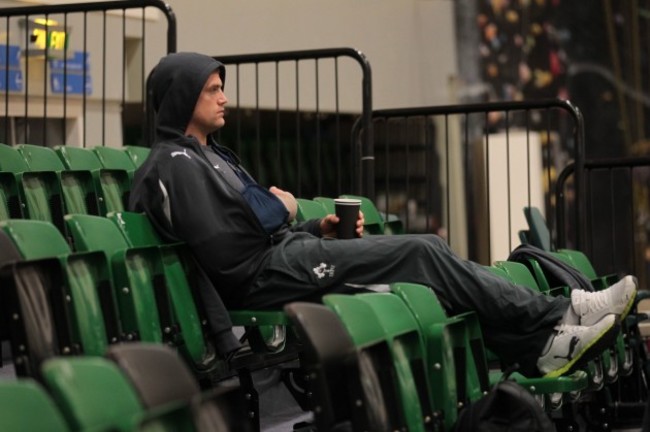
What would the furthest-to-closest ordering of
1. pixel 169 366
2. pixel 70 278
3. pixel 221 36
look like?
pixel 221 36 < pixel 70 278 < pixel 169 366

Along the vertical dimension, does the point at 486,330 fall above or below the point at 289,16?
below

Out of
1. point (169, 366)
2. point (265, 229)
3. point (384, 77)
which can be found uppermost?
point (384, 77)

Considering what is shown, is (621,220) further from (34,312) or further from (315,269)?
(34,312)

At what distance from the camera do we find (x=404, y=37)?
9.89m

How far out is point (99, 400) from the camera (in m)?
1.75

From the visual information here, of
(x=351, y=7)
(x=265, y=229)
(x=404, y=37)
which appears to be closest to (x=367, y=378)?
(x=265, y=229)

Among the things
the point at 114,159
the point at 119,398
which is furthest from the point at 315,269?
the point at 119,398

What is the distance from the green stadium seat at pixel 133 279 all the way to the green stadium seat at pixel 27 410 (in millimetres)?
1229

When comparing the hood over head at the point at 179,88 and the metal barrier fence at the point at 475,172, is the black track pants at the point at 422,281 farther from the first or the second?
the metal barrier fence at the point at 475,172

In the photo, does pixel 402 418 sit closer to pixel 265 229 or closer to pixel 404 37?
pixel 265 229

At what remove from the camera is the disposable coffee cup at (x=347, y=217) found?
3.60 m

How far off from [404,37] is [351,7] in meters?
0.82

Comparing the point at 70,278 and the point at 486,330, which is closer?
the point at 70,278

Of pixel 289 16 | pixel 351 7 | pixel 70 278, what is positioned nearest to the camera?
pixel 70 278
